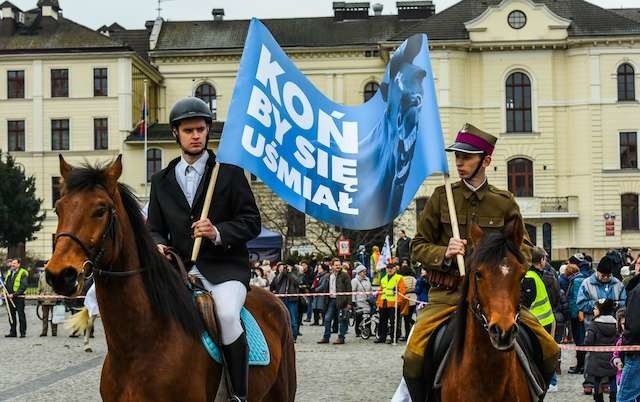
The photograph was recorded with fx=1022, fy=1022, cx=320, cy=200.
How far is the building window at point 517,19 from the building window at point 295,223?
20019 millimetres

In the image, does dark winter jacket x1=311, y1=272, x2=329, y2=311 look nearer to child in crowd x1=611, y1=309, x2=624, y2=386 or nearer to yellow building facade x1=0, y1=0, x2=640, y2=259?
child in crowd x1=611, y1=309, x2=624, y2=386

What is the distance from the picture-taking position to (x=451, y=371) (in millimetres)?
6727

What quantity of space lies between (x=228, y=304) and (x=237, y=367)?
403mm

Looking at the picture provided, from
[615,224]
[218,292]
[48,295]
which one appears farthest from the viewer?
[615,224]

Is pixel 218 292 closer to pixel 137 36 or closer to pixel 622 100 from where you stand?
pixel 622 100

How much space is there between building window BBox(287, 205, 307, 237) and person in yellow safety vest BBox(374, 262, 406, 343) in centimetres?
3162

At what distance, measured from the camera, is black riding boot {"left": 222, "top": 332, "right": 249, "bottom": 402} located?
6.48 m

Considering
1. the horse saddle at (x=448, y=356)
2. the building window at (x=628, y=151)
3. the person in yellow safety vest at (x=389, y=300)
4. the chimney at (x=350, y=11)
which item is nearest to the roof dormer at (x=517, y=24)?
the building window at (x=628, y=151)

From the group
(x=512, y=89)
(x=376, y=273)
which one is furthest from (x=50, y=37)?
(x=376, y=273)

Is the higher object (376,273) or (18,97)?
(18,97)

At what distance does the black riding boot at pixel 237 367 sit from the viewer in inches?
255

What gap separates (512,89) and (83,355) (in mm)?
53107

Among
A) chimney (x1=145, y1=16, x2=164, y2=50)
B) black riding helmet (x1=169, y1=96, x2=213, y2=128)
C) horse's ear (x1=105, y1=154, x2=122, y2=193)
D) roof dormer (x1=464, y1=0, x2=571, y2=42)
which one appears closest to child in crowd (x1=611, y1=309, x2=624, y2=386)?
black riding helmet (x1=169, y1=96, x2=213, y2=128)

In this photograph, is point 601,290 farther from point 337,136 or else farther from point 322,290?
point 322,290
